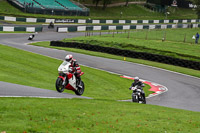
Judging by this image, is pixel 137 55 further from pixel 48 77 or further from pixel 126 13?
pixel 126 13

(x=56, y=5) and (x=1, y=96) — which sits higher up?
(x=56, y=5)

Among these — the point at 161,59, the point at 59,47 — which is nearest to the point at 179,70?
the point at 161,59

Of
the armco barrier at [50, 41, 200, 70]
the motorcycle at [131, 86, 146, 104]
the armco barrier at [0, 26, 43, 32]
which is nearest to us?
the motorcycle at [131, 86, 146, 104]

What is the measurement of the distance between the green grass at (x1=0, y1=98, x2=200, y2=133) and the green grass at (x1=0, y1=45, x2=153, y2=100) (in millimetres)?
6225

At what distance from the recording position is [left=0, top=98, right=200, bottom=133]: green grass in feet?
29.1

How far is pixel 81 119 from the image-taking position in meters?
9.91

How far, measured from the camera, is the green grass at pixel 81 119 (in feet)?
29.1

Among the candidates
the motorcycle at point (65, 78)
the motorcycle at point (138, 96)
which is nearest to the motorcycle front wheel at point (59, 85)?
the motorcycle at point (65, 78)

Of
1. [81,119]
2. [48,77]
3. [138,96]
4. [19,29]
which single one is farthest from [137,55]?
[81,119]

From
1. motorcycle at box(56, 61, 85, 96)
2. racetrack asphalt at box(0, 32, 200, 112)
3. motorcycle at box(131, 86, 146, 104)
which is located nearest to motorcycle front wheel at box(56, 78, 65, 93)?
motorcycle at box(56, 61, 85, 96)

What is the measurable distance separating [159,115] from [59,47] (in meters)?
31.5

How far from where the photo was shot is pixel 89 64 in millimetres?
31516

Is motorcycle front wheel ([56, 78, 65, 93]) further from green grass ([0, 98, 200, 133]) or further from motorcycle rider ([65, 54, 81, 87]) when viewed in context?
green grass ([0, 98, 200, 133])

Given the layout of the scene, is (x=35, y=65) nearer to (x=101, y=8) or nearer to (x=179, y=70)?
(x=179, y=70)
